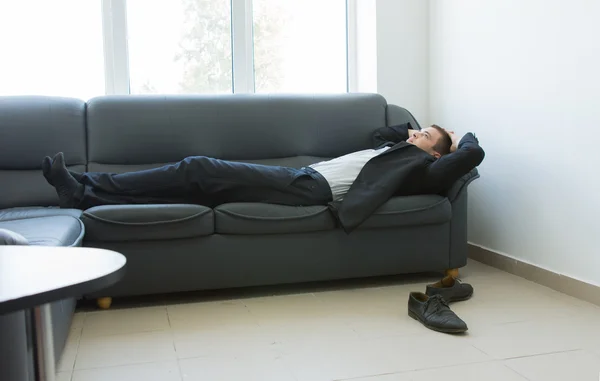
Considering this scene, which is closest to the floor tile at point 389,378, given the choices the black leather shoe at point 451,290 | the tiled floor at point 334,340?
the tiled floor at point 334,340

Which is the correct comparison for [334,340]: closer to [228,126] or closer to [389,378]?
[389,378]

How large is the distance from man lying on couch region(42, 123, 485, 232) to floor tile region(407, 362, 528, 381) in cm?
85

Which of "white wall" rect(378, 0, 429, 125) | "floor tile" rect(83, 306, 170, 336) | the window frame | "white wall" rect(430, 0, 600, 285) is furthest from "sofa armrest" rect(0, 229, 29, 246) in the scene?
"white wall" rect(378, 0, 429, 125)

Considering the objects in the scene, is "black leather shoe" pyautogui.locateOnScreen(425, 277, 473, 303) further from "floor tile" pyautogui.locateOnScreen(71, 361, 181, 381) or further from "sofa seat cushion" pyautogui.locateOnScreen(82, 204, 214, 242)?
"floor tile" pyautogui.locateOnScreen(71, 361, 181, 381)

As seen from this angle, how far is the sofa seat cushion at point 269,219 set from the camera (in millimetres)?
2137

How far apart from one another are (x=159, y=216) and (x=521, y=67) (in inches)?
72.0

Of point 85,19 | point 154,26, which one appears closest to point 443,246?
point 154,26

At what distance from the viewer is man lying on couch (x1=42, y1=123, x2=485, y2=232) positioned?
221cm

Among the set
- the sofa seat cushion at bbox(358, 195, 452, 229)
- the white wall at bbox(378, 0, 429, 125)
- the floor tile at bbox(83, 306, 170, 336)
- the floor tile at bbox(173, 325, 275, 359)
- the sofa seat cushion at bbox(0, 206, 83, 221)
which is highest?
the white wall at bbox(378, 0, 429, 125)

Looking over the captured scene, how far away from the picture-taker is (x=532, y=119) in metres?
2.40

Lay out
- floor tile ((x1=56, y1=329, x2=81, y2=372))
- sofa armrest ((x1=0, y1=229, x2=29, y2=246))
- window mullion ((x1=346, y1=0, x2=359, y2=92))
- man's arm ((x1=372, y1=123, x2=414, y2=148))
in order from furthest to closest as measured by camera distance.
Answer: window mullion ((x1=346, y1=0, x2=359, y2=92))
man's arm ((x1=372, y1=123, x2=414, y2=148))
floor tile ((x1=56, y1=329, x2=81, y2=372))
sofa armrest ((x1=0, y1=229, x2=29, y2=246))

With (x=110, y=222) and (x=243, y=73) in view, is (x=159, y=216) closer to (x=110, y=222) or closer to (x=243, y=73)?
(x=110, y=222)

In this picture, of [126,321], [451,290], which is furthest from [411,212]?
[126,321]

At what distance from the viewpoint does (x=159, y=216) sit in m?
2.04
